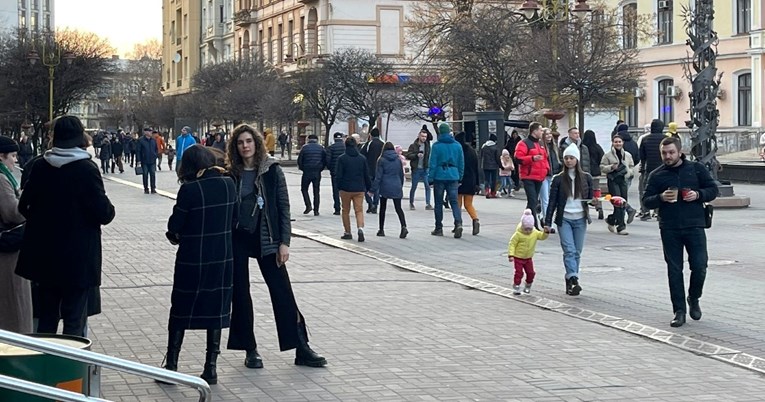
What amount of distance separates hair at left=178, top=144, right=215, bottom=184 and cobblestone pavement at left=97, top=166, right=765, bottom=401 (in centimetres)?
142

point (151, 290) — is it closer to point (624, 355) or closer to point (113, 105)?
point (624, 355)

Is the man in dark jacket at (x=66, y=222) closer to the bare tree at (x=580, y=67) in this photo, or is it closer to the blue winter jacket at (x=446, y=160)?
the blue winter jacket at (x=446, y=160)

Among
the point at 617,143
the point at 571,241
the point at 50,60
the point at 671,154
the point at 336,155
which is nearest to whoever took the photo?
the point at 671,154

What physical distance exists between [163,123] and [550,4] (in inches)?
2421

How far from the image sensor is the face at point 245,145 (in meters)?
9.02

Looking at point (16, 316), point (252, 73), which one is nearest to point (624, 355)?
point (16, 316)

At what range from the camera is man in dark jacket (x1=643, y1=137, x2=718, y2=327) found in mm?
11234

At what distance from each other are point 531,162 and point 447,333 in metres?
10.1

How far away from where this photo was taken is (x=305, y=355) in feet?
30.3

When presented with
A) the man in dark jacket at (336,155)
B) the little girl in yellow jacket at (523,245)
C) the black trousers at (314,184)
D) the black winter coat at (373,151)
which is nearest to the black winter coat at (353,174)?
the black trousers at (314,184)

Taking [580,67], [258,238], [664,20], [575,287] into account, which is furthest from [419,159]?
[664,20]

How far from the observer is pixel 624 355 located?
9891 mm

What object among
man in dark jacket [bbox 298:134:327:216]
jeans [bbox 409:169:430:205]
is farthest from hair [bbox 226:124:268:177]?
jeans [bbox 409:169:430:205]

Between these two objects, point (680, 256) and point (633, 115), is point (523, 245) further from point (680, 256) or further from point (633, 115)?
point (633, 115)
